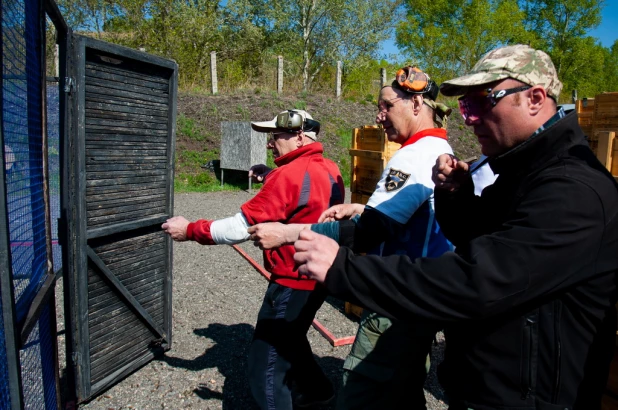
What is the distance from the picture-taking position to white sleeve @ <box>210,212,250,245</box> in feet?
9.52

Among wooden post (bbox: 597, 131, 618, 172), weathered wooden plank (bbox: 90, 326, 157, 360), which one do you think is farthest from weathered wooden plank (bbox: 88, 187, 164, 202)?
wooden post (bbox: 597, 131, 618, 172)

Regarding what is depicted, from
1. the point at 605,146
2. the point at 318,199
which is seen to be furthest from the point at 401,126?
the point at 605,146

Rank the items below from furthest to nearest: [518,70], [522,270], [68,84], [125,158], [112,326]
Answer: [112,326] → [125,158] → [68,84] → [518,70] → [522,270]

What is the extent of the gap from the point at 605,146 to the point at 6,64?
3352 millimetres

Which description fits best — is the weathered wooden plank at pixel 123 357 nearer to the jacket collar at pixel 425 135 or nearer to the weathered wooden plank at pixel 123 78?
the weathered wooden plank at pixel 123 78

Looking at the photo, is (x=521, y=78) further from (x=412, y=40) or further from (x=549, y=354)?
(x=412, y=40)

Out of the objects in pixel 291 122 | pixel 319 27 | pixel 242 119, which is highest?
pixel 319 27

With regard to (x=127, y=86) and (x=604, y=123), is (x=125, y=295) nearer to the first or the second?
(x=127, y=86)

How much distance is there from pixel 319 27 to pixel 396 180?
3010 centimetres

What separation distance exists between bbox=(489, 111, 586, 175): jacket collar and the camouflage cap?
0.42ft

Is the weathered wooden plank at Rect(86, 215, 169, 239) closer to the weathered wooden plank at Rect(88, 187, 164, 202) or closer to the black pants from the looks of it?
the weathered wooden plank at Rect(88, 187, 164, 202)

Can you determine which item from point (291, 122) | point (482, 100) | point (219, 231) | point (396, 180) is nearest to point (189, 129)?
point (291, 122)

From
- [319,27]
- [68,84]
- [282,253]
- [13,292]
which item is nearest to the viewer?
[13,292]

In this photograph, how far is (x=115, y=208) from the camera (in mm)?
3326
